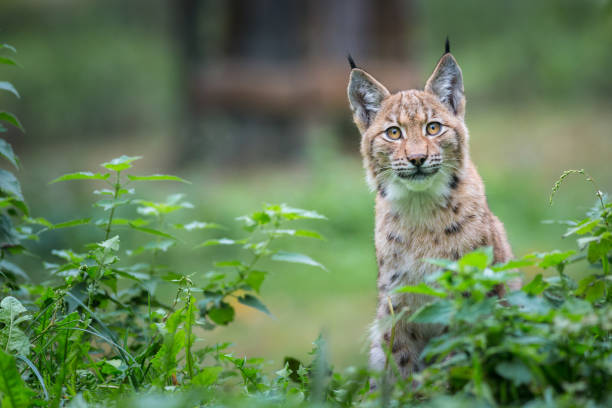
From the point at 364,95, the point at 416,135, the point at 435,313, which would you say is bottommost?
the point at 435,313

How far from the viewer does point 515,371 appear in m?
1.94

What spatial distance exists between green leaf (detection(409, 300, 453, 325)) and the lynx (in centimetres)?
111

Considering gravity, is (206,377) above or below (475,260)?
below

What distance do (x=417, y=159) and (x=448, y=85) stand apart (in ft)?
1.92

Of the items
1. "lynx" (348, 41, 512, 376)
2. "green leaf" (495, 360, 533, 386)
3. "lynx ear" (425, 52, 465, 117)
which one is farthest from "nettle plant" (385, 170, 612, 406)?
"lynx ear" (425, 52, 465, 117)

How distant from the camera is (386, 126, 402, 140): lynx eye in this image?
11.9 feet

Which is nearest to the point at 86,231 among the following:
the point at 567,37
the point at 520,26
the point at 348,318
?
the point at 348,318

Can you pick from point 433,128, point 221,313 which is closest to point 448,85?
point 433,128

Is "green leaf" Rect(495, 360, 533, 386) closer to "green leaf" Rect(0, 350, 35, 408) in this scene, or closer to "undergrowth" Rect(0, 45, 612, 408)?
"undergrowth" Rect(0, 45, 612, 408)

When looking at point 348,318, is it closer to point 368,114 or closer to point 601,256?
point 368,114

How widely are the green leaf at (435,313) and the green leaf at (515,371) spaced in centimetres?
22

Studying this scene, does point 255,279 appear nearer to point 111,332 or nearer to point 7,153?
point 111,332

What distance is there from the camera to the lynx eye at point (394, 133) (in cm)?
363

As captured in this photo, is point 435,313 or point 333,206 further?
point 333,206
